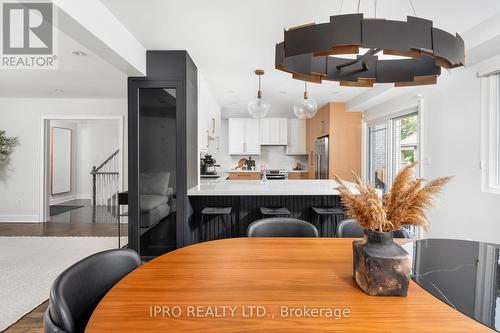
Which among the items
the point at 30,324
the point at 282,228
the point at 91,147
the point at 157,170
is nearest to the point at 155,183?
the point at 157,170

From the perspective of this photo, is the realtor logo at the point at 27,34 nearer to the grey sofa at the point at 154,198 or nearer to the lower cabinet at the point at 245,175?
the grey sofa at the point at 154,198

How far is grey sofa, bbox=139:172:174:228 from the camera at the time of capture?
3.01m

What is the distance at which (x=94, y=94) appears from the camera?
15.3 feet

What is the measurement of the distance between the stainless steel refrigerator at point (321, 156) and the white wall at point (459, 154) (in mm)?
1973

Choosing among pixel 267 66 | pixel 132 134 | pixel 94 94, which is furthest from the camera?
pixel 94 94

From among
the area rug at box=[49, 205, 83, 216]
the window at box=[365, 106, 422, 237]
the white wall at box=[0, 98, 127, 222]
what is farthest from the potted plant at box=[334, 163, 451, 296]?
the area rug at box=[49, 205, 83, 216]

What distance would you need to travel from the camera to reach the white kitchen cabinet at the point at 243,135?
6695mm

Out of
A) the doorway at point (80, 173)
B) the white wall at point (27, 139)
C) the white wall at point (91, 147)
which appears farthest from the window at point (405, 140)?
the white wall at point (91, 147)

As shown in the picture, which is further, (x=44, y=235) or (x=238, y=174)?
(x=238, y=174)

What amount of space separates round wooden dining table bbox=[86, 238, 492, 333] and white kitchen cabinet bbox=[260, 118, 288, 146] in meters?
5.56

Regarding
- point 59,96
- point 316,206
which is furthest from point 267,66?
point 59,96

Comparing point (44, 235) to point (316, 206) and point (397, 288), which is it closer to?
point (316, 206)

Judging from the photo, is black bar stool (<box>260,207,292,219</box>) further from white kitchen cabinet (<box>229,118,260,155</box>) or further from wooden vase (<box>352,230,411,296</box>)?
white kitchen cabinet (<box>229,118,260,155</box>)

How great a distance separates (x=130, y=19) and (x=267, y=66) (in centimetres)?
165
